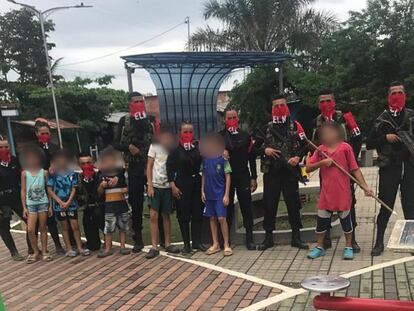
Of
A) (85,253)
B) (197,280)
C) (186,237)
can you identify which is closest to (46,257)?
(85,253)

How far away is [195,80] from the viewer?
9930 millimetres

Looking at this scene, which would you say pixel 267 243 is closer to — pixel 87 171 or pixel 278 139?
pixel 278 139

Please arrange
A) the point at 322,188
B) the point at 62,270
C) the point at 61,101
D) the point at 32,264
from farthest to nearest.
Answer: the point at 61,101 < the point at 32,264 < the point at 62,270 < the point at 322,188

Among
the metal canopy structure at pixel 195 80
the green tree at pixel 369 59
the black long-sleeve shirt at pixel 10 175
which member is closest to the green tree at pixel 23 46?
the green tree at pixel 369 59

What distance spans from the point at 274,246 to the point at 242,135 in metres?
1.48

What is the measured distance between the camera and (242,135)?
594 centimetres

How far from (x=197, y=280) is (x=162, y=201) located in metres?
1.25

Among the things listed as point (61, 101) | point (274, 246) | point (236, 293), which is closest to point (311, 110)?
point (61, 101)

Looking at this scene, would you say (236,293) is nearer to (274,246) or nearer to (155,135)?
(274,246)

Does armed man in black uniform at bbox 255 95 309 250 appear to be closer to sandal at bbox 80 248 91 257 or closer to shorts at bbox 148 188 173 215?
shorts at bbox 148 188 173 215

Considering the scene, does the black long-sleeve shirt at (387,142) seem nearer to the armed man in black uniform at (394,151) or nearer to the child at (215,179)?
the armed man in black uniform at (394,151)

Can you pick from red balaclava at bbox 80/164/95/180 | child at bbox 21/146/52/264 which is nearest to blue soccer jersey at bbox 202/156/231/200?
red balaclava at bbox 80/164/95/180

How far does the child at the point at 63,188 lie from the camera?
6.23 m

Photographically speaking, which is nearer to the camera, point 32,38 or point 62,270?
point 62,270
